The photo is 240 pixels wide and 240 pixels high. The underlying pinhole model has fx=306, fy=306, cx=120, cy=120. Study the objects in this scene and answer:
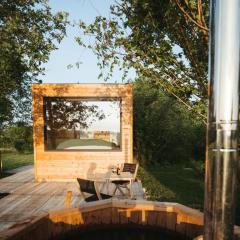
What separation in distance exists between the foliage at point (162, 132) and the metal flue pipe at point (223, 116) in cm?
1733

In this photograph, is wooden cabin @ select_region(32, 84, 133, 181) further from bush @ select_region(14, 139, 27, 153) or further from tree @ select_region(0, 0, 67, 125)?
bush @ select_region(14, 139, 27, 153)

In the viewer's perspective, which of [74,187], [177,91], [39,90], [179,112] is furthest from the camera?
[179,112]

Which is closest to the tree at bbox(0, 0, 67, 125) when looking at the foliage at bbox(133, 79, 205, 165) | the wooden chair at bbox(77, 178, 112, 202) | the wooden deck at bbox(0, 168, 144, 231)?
the wooden deck at bbox(0, 168, 144, 231)

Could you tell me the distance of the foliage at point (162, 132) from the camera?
63.5 ft

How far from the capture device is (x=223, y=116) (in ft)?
5.96

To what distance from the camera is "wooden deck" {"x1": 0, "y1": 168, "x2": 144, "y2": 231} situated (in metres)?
7.19

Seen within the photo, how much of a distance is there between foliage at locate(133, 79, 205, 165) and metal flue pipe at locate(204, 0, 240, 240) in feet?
56.9

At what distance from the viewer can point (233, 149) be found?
183cm

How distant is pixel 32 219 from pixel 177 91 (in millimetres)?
3322

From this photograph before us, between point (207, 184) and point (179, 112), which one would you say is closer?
point (207, 184)

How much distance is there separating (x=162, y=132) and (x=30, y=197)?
11735mm

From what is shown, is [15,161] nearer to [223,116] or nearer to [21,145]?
[21,145]

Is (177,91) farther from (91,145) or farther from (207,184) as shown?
(91,145)

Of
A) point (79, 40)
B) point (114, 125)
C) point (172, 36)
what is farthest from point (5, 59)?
point (114, 125)
